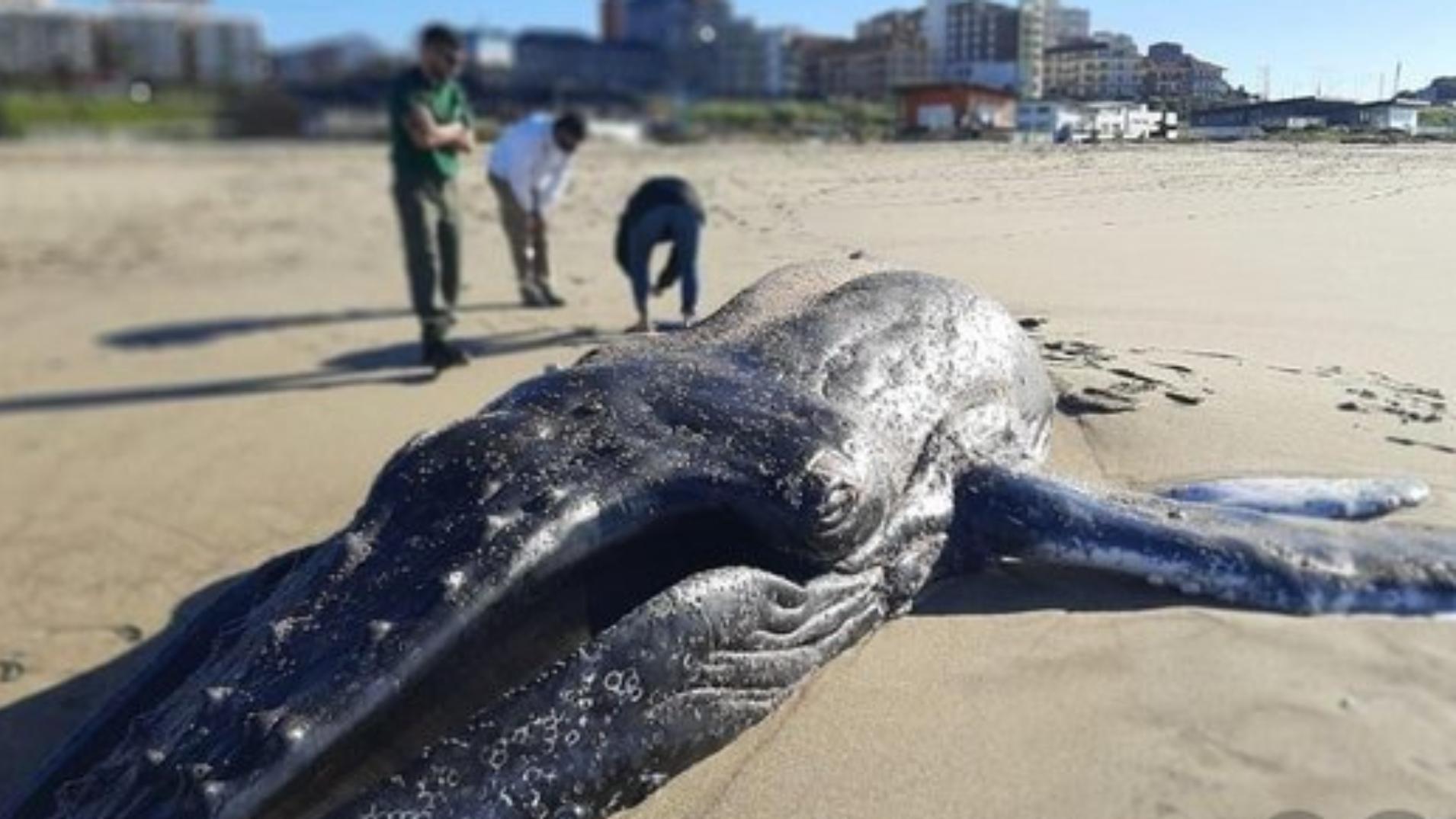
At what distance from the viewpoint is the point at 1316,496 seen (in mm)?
4031

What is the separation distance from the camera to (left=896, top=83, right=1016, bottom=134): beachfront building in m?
4.30

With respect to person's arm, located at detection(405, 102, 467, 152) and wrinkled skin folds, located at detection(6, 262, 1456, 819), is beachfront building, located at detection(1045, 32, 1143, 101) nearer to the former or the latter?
wrinkled skin folds, located at detection(6, 262, 1456, 819)

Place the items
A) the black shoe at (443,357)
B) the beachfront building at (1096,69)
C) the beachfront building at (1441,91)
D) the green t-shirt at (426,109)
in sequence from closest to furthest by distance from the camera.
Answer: the beachfront building at (1441,91) → the beachfront building at (1096,69) → the green t-shirt at (426,109) → the black shoe at (443,357)

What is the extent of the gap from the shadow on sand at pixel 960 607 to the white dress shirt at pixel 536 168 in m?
6.75

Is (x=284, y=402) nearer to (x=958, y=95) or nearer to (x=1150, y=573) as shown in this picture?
(x=958, y=95)

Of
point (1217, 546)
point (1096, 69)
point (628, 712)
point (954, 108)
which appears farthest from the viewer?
point (954, 108)

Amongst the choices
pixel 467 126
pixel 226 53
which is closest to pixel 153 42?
pixel 226 53

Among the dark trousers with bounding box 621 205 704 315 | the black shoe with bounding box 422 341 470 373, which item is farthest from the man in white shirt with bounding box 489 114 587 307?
the black shoe with bounding box 422 341 470 373

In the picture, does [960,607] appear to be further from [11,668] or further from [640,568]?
[11,668]

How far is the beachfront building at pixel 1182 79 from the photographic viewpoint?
143 inches

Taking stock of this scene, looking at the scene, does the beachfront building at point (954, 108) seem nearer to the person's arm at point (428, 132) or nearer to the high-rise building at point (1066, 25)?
the high-rise building at point (1066, 25)

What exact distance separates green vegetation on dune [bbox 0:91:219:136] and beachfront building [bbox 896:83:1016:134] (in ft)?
46.4

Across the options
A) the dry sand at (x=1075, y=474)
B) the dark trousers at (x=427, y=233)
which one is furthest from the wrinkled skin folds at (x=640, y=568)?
the dark trousers at (x=427, y=233)

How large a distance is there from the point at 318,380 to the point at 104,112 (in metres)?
11.4
